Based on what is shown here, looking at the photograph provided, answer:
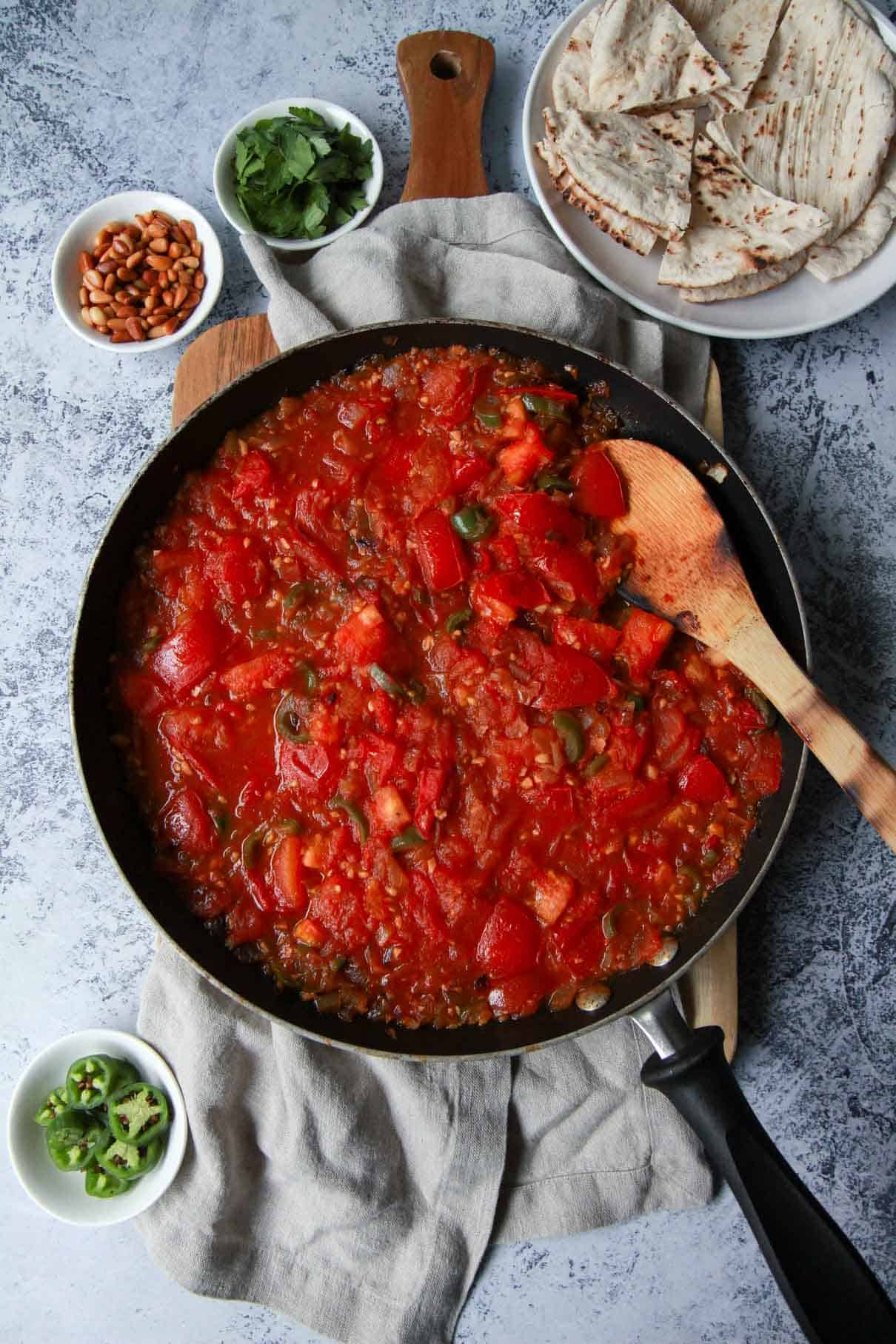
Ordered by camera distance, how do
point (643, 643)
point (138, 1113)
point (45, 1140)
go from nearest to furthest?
point (643, 643) → point (138, 1113) → point (45, 1140)

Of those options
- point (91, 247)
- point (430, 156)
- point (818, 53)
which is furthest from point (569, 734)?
point (818, 53)

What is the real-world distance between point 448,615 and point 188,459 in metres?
1.18

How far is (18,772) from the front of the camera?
4289 millimetres

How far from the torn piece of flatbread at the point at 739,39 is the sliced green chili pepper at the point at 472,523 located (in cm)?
203

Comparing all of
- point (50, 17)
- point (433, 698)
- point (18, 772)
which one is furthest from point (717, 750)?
point (50, 17)

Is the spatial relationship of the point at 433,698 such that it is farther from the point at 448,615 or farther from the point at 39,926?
the point at 39,926

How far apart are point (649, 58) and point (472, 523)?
2.07m

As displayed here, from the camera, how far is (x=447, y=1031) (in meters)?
3.75

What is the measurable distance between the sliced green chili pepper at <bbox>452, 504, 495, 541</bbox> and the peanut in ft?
5.05

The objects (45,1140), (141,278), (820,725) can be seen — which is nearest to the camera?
(820,725)

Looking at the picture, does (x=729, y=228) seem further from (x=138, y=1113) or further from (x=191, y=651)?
(x=138, y=1113)

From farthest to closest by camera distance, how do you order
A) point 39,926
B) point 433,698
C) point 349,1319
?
point 39,926 → point 349,1319 → point 433,698

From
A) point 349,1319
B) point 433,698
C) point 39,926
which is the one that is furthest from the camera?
point 39,926

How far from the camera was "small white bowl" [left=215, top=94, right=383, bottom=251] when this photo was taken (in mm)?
4320
